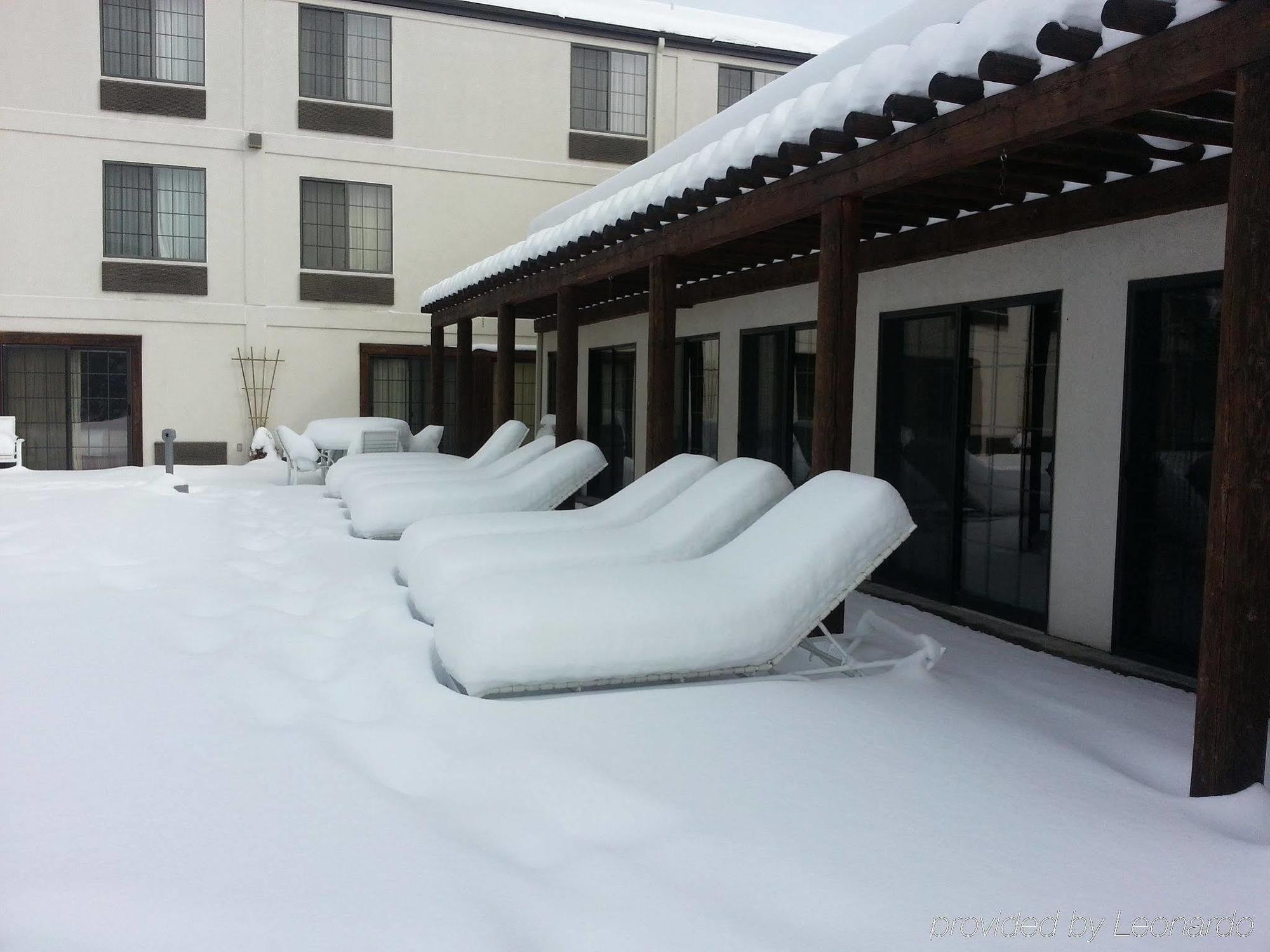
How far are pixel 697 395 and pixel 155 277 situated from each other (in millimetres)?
10854

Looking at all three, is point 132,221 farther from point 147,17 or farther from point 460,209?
point 460,209

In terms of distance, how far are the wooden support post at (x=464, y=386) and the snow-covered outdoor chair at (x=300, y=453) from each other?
190 cm

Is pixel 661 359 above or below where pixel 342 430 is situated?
above

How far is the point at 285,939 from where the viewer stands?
228 cm

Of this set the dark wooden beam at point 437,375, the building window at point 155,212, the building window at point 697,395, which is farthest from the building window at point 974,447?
the building window at point 155,212

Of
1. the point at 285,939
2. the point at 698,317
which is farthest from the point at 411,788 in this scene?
the point at 698,317

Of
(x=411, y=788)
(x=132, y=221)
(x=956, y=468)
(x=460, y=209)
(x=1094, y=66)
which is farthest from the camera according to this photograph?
(x=460, y=209)

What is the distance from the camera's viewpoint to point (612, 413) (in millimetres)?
12461

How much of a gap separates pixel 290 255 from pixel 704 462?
1260 centimetres

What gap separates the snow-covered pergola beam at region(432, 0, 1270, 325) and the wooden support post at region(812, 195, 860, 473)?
0.16 meters

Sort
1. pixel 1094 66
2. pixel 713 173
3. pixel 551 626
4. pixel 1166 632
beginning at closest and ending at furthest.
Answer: pixel 1094 66 < pixel 551 626 < pixel 1166 632 < pixel 713 173

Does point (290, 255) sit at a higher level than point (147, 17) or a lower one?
lower

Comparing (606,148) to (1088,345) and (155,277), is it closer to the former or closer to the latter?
(155,277)

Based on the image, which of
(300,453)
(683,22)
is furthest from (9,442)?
(683,22)
